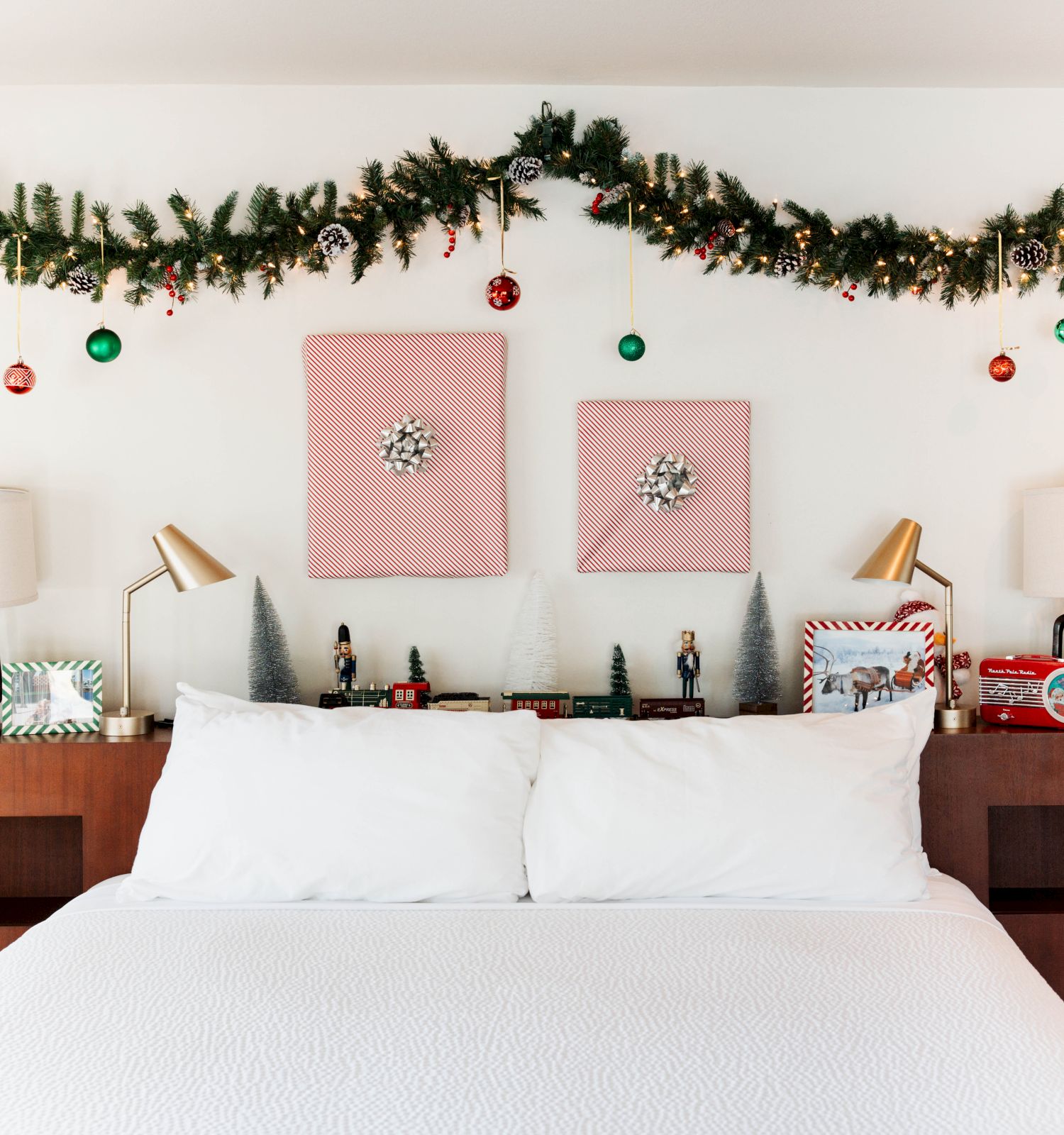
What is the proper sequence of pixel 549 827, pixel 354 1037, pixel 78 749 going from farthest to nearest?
pixel 78 749 → pixel 549 827 → pixel 354 1037

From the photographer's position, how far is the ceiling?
6.79 ft

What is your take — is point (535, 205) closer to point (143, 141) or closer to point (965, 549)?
point (143, 141)

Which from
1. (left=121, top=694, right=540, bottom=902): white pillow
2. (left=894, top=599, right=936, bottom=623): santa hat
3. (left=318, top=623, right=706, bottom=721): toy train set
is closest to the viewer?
(left=121, top=694, right=540, bottom=902): white pillow

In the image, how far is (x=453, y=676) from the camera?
247cm

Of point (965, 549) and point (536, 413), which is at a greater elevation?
point (536, 413)

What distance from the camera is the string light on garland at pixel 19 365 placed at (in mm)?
2266

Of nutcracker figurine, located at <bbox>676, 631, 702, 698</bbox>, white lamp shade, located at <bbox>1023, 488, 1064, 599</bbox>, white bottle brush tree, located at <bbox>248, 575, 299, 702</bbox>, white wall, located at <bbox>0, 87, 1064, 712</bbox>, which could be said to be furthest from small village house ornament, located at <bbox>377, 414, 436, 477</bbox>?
white lamp shade, located at <bbox>1023, 488, 1064, 599</bbox>

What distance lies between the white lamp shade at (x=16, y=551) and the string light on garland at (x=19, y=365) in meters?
0.25

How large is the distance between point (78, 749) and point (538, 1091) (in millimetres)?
1463

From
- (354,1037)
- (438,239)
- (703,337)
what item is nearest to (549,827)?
(354,1037)

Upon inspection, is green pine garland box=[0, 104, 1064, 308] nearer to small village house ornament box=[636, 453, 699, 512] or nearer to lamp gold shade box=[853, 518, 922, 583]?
small village house ornament box=[636, 453, 699, 512]

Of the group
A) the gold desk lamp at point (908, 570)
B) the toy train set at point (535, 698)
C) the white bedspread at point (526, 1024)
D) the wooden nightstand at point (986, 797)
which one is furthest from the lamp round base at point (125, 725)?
the wooden nightstand at point (986, 797)

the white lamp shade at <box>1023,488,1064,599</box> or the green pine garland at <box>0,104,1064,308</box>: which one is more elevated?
the green pine garland at <box>0,104,1064,308</box>

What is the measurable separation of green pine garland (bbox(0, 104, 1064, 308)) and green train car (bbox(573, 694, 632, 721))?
3.74ft
